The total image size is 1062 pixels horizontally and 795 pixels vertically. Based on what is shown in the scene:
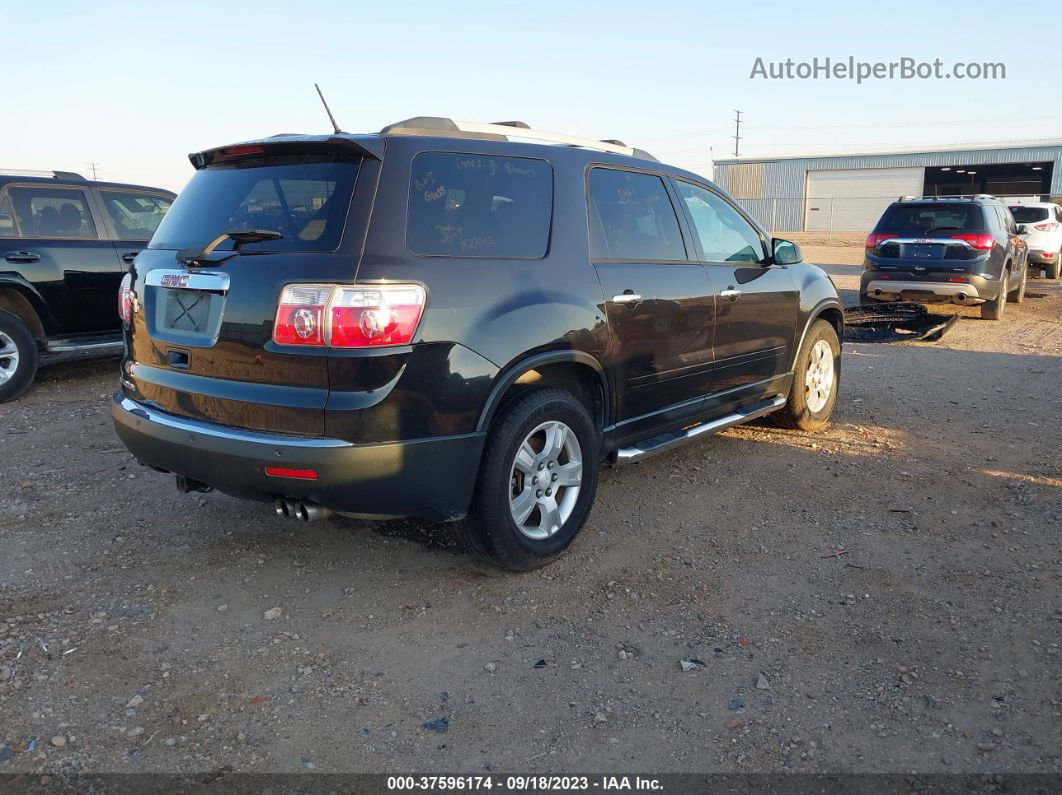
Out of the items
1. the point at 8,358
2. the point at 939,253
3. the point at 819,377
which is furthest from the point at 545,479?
the point at 939,253

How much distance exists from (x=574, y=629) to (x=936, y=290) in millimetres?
9685

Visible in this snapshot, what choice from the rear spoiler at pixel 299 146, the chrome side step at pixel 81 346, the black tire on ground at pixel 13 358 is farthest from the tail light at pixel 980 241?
the black tire on ground at pixel 13 358

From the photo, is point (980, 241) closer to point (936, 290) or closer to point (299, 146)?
point (936, 290)

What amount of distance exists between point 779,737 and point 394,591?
175 centimetres

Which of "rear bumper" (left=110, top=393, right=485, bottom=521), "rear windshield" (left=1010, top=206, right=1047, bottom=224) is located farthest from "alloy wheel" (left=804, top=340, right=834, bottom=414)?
"rear windshield" (left=1010, top=206, right=1047, bottom=224)

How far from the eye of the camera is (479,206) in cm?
361

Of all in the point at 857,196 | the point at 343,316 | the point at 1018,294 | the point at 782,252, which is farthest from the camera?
the point at 857,196

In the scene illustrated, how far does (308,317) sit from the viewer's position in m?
3.09

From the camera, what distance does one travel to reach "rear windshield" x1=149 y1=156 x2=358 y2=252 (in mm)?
3256

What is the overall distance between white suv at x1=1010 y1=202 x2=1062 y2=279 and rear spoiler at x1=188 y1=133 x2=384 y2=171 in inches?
674

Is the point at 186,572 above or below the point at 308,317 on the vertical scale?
below

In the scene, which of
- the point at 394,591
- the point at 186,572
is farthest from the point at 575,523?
the point at 186,572

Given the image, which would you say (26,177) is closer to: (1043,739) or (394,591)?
(394,591)

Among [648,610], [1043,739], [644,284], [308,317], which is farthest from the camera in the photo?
[644,284]
